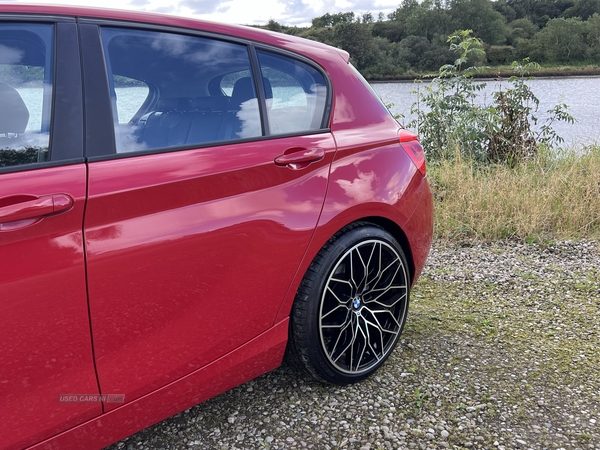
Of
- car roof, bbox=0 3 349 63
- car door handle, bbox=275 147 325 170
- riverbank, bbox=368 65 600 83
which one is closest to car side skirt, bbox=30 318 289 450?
car door handle, bbox=275 147 325 170

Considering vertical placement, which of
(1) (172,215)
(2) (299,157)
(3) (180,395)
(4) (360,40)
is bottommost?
(3) (180,395)

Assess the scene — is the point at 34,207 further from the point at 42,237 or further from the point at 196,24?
the point at 196,24

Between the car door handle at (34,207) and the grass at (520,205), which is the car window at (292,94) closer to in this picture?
the car door handle at (34,207)

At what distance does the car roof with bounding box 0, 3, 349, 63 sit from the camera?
164 centimetres

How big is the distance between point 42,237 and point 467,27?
514 inches

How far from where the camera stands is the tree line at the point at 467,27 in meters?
10.4

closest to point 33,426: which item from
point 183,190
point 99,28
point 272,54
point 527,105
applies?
point 183,190

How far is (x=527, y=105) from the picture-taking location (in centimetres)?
839

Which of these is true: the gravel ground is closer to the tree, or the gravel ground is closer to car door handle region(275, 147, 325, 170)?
car door handle region(275, 147, 325, 170)

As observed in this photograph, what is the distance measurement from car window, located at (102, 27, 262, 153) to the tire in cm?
69

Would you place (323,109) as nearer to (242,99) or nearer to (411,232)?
(242,99)

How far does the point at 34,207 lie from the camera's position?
4.83 ft

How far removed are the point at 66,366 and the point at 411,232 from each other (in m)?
1.78

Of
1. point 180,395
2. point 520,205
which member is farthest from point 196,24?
point 520,205
